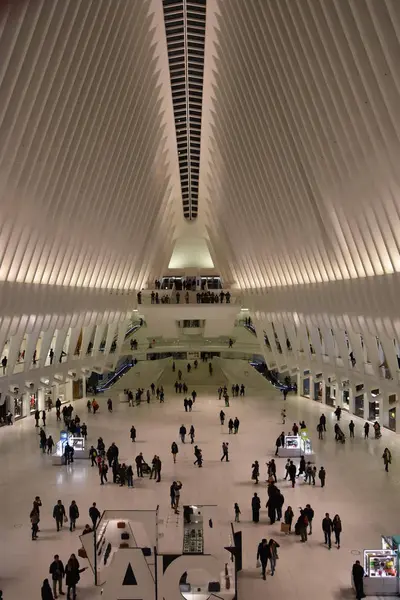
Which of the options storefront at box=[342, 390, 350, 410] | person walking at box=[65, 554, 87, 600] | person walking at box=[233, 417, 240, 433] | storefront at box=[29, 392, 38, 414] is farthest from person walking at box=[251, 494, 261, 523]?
storefront at box=[29, 392, 38, 414]

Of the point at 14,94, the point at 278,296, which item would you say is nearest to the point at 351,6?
the point at 14,94

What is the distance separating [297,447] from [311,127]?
39.0ft

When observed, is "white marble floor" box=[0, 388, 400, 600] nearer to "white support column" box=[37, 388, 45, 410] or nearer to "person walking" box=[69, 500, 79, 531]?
"person walking" box=[69, 500, 79, 531]

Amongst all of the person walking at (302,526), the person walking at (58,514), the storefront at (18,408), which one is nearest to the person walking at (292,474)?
the person walking at (302,526)

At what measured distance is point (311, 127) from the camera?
58.7ft

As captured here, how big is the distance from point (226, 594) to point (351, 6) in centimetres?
1225

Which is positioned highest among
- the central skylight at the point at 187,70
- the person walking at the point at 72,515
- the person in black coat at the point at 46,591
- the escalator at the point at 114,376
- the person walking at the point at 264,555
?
the central skylight at the point at 187,70

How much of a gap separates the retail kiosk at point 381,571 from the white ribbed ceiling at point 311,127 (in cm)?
823

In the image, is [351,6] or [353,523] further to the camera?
[353,523]

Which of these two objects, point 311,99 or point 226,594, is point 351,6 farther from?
point 226,594

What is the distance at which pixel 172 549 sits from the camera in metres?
14.0

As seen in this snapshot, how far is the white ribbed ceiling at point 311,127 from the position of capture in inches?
522

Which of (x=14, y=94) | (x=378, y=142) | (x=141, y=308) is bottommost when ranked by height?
(x=378, y=142)

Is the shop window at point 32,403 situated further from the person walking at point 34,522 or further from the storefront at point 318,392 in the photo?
→ the person walking at point 34,522
